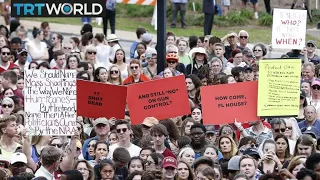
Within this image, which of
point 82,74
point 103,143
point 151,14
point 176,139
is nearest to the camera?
point 103,143

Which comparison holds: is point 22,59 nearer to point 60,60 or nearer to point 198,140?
point 60,60

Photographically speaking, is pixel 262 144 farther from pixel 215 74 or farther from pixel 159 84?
pixel 215 74

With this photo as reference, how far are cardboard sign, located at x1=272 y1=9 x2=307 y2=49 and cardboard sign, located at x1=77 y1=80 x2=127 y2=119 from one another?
5461 millimetres

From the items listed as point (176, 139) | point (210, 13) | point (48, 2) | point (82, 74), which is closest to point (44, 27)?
point (210, 13)

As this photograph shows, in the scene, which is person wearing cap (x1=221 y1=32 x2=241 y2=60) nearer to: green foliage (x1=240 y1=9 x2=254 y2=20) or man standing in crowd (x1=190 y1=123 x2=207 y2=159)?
man standing in crowd (x1=190 y1=123 x2=207 y2=159)

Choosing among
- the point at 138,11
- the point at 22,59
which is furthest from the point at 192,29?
the point at 22,59

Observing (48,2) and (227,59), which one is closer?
(48,2)

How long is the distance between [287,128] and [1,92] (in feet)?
15.9

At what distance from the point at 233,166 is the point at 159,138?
145 cm

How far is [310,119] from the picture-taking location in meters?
19.8

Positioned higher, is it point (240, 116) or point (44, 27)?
point (44, 27)

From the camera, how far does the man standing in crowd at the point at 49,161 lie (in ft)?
53.2

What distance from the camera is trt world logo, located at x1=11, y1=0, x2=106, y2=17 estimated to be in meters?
20.1

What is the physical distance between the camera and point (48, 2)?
20250 mm
